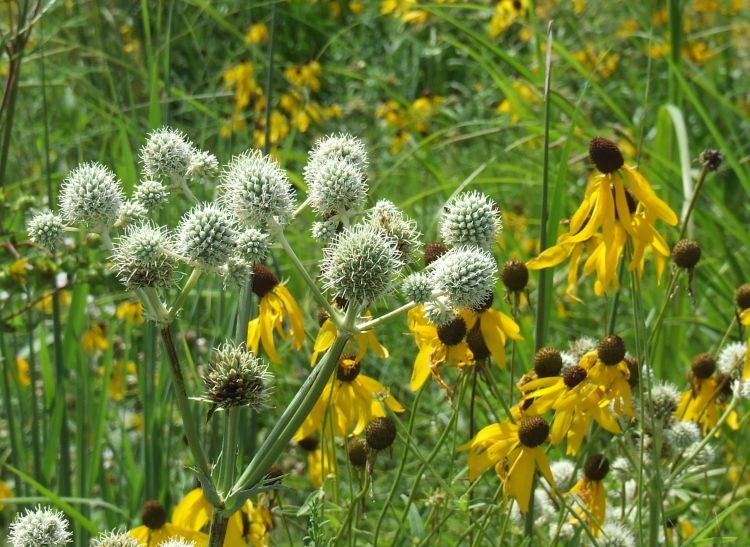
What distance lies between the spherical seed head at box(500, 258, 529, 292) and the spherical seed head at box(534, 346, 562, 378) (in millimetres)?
139

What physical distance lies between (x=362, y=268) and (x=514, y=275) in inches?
28.6

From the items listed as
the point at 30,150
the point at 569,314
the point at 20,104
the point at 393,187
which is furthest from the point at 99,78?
the point at 569,314

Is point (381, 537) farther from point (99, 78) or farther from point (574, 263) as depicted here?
point (99, 78)

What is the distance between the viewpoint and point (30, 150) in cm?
520

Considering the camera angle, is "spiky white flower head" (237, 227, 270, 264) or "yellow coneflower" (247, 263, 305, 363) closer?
"spiky white flower head" (237, 227, 270, 264)

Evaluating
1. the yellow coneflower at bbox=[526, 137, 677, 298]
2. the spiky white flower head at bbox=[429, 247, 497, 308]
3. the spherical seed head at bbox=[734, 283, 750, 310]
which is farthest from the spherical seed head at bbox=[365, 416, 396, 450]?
the spherical seed head at bbox=[734, 283, 750, 310]

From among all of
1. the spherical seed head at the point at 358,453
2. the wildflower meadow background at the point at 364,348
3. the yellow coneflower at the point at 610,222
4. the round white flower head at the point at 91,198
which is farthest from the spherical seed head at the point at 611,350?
the round white flower head at the point at 91,198

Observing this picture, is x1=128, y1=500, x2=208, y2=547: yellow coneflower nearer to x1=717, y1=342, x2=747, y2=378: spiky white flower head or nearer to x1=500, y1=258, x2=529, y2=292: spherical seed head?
x1=500, y1=258, x2=529, y2=292: spherical seed head

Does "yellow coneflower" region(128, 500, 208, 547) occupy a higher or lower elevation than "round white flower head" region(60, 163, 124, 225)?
lower

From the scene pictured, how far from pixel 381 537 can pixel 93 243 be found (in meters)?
1.03

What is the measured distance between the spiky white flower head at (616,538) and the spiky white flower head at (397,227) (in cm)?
85

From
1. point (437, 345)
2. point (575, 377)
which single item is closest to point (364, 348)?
point (437, 345)

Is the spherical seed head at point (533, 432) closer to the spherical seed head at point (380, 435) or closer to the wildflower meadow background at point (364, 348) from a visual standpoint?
the wildflower meadow background at point (364, 348)

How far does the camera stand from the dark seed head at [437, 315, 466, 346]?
2025mm
